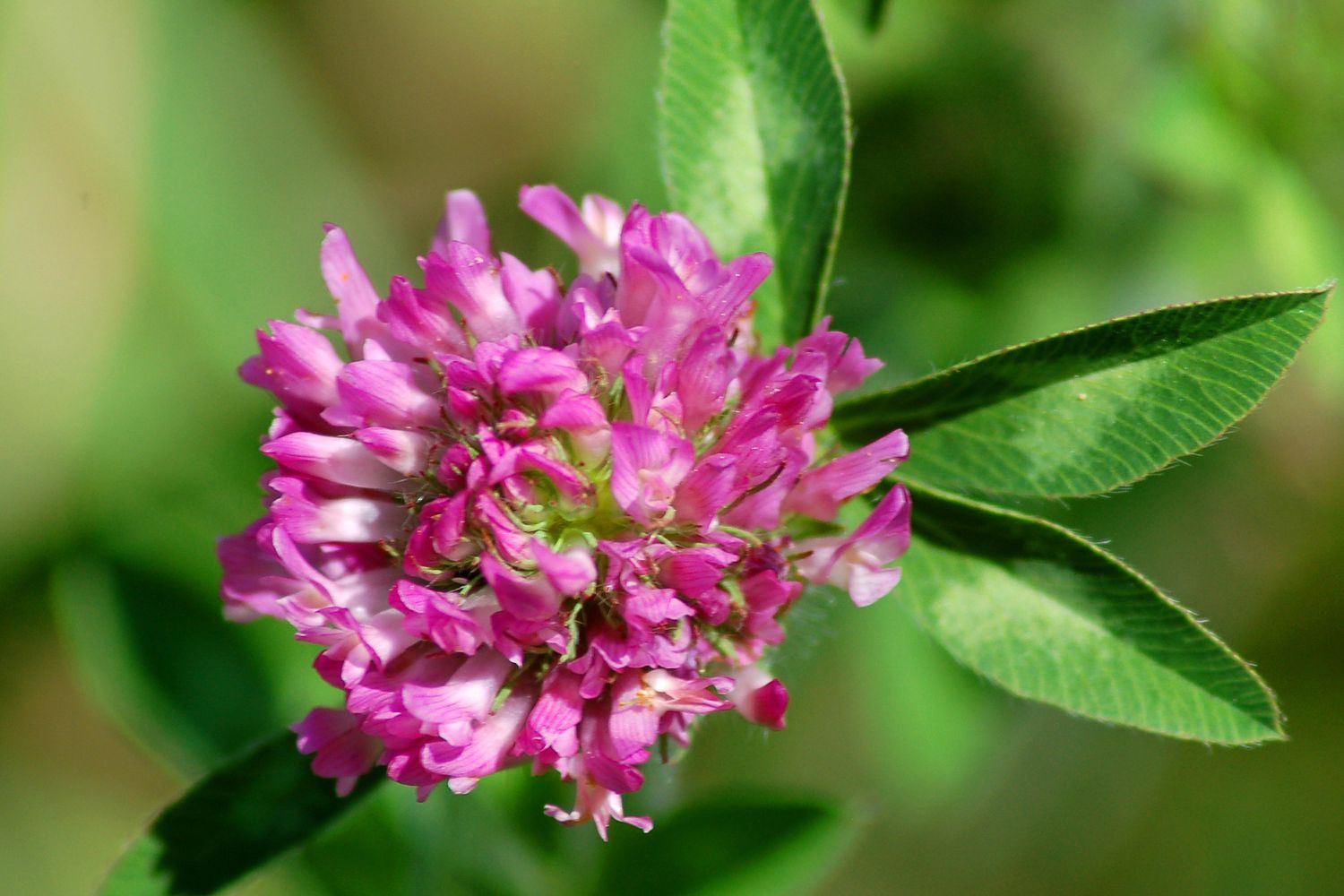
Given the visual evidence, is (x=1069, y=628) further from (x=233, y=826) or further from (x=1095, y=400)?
(x=233, y=826)

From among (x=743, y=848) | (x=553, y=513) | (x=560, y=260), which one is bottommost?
(x=743, y=848)

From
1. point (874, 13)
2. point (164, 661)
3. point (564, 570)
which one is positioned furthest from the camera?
point (164, 661)

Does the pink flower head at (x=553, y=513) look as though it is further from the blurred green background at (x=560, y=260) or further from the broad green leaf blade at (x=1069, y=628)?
the blurred green background at (x=560, y=260)

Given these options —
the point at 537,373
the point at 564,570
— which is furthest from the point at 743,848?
the point at 537,373

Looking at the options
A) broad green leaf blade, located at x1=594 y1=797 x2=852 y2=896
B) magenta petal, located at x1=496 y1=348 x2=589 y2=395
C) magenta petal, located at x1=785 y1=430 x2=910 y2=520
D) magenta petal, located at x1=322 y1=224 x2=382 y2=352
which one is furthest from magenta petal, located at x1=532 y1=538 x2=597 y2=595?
broad green leaf blade, located at x1=594 y1=797 x2=852 y2=896

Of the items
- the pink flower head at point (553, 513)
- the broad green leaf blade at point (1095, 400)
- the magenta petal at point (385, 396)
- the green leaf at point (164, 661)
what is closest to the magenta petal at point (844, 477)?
the pink flower head at point (553, 513)

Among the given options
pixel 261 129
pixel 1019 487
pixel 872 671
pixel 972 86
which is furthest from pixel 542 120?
pixel 1019 487

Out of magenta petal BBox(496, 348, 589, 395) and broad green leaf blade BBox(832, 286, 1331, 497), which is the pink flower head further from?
broad green leaf blade BBox(832, 286, 1331, 497)

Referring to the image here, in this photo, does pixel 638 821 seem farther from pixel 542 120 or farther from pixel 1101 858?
pixel 542 120
